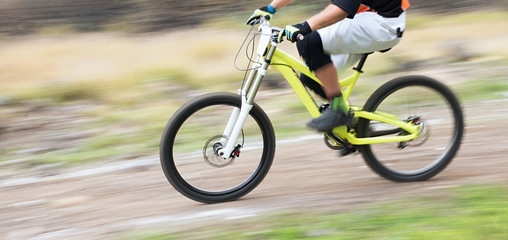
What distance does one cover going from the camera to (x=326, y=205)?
13.4 ft

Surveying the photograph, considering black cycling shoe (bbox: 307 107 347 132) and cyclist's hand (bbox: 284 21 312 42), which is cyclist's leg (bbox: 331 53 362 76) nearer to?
black cycling shoe (bbox: 307 107 347 132)

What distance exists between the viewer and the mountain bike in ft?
13.1

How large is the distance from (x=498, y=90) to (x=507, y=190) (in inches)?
119

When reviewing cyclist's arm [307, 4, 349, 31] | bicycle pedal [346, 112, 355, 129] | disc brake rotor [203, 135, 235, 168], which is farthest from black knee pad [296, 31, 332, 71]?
→ disc brake rotor [203, 135, 235, 168]

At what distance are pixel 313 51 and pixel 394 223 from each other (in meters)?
1.22

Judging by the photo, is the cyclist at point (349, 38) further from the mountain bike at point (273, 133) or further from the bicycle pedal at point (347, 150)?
the bicycle pedal at point (347, 150)

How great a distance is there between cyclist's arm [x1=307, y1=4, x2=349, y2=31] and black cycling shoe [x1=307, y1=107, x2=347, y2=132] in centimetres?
63

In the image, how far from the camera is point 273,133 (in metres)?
4.14

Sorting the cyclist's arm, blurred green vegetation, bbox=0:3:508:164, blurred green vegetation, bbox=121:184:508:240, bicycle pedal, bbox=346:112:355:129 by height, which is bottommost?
blurred green vegetation, bbox=0:3:508:164

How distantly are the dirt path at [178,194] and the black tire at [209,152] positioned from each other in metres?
0.14

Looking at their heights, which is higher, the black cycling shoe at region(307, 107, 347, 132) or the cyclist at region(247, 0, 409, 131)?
the cyclist at region(247, 0, 409, 131)

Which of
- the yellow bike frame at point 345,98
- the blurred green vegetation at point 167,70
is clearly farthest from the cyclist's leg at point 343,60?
the blurred green vegetation at point 167,70

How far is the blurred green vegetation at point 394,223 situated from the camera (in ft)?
11.3

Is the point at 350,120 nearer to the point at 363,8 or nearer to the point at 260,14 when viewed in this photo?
the point at 363,8
